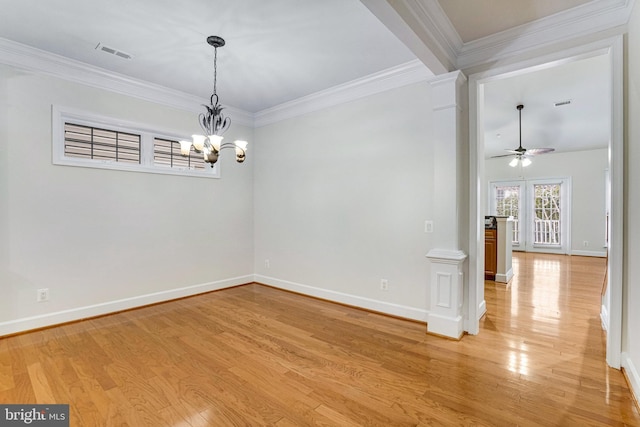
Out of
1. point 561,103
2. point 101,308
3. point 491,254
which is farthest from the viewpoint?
point 491,254

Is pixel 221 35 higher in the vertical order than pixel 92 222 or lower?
higher

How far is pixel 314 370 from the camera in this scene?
7.84 ft

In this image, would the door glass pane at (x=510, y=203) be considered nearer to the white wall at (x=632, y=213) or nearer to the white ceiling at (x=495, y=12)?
the white wall at (x=632, y=213)

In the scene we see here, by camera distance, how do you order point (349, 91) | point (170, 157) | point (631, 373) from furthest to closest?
point (170, 157), point (349, 91), point (631, 373)

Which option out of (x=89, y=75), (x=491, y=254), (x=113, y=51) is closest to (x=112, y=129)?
(x=89, y=75)

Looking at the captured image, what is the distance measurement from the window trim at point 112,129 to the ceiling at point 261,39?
22.9 inches

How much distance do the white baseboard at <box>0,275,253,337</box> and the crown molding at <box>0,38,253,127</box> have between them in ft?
8.47

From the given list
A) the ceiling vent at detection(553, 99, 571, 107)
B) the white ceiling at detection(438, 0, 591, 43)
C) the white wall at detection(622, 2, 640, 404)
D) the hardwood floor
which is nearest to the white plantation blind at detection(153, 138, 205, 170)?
the hardwood floor

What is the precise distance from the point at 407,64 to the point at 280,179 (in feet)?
8.10

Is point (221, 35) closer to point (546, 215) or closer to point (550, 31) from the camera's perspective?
point (550, 31)

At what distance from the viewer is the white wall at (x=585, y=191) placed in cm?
820

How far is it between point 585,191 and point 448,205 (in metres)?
8.20

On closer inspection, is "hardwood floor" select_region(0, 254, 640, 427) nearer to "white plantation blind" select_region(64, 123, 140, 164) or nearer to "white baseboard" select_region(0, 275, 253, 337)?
"white baseboard" select_region(0, 275, 253, 337)

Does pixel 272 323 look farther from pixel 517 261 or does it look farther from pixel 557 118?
pixel 517 261
